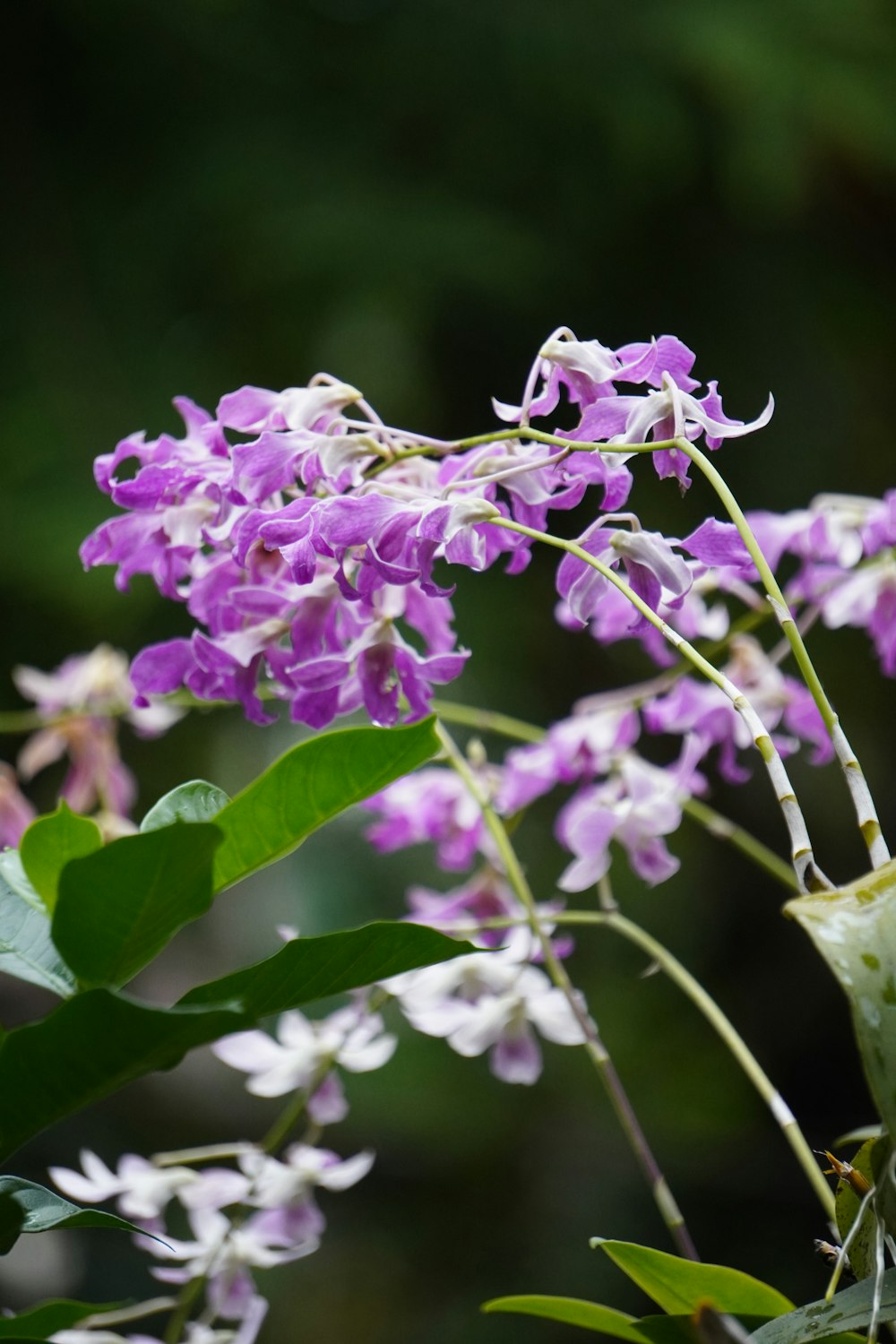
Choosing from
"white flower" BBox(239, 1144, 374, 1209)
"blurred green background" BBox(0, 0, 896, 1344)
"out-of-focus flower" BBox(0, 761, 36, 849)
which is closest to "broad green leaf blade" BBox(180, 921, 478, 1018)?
"white flower" BBox(239, 1144, 374, 1209)

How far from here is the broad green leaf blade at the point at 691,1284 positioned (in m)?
0.29

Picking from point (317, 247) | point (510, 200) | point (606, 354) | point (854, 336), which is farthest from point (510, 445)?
point (854, 336)

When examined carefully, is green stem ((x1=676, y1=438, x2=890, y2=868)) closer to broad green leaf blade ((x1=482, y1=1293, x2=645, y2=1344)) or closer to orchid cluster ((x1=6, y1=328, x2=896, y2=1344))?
orchid cluster ((x1=6, y1=328, x2=896, y2=1344))

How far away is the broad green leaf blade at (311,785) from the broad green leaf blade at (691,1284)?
0.12 meters

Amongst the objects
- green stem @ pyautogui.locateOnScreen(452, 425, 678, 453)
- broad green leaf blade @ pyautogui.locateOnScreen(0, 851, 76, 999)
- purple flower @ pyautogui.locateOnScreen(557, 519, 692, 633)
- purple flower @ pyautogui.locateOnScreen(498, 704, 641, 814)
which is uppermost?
green stem @ pyautogui.locateOnScreen(452, 425, 678, 453)

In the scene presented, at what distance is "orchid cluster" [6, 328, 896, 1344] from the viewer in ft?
1.04

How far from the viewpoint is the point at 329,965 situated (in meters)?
0.27

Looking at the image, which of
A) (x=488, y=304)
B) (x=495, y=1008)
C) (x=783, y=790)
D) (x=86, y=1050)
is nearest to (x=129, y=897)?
(x=86, y=1050)

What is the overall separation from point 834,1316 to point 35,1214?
0.58 feet

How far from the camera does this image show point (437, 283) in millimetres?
1465

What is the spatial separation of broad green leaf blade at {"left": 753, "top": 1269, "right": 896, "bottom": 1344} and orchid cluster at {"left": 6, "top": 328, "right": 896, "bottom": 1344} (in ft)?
0.29

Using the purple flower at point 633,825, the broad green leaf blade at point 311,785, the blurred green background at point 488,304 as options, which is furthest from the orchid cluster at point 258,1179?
the blurred green background at point 488,304

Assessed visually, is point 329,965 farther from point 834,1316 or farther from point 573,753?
point 573,753

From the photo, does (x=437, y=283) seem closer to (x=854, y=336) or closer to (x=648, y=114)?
(x=648, y=114)
